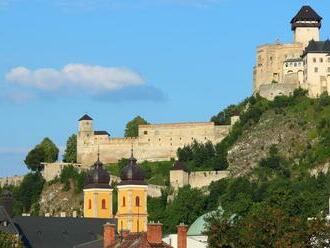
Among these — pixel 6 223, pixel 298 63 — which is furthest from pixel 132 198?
pixel 298 63

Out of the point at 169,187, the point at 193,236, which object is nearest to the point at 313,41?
the point at 169,187

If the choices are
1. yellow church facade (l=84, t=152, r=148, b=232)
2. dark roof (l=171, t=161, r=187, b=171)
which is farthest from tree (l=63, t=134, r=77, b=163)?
yellow church facade (l=84, t=152, r=148, b=232)

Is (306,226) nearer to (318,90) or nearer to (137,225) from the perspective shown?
(137,225)

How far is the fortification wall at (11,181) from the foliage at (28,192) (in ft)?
6.40

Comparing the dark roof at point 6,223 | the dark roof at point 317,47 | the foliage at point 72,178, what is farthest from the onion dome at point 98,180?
the dark roof at point 317,47

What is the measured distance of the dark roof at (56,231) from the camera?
4200 inches

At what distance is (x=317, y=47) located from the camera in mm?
153875

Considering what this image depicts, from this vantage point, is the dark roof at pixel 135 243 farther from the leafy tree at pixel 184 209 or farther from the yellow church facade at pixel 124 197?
the leafy tree at pixel 184 209

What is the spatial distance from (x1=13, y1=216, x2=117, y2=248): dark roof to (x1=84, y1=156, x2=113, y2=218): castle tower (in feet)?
32.4

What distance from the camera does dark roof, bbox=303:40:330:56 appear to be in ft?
502

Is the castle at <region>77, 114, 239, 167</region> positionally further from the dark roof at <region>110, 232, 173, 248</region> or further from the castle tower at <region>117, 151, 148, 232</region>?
the dark roof at <region>110, 232, 173, 248</region>

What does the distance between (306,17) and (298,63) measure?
532cm

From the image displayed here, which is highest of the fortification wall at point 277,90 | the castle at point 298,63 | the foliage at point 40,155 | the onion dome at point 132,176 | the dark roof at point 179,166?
the castle at point 298,63

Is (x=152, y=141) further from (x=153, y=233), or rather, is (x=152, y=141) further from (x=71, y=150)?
(x=153, y=233)
